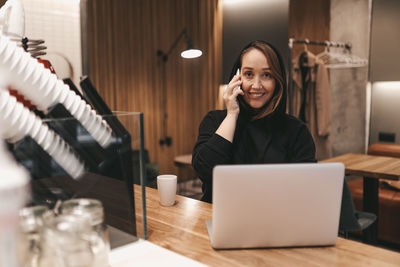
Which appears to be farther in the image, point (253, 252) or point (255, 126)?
point (255, 126)

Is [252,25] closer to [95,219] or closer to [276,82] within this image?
[276,82]

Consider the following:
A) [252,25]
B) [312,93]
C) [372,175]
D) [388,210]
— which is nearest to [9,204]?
[372,175]

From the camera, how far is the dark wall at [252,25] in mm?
4008

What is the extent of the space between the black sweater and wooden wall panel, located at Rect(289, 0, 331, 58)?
287 centimetres

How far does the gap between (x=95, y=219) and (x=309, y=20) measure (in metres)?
4.21

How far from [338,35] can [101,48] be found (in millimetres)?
2824

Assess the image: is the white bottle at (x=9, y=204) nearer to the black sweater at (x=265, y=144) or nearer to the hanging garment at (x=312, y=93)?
the black sweater at (x=265, y=144)

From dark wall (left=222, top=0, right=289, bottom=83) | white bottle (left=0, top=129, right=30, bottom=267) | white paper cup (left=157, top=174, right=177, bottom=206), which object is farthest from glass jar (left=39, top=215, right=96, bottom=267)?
dark wall (left=222, top=0, right=289, bottom=83)

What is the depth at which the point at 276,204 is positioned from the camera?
894 millimetres

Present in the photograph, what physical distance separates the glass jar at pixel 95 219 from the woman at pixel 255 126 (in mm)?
832

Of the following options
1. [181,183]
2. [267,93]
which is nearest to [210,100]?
[181,183]

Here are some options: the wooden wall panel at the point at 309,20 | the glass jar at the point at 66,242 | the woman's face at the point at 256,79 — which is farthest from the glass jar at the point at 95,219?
the wooden wall panel at the point at 309,20

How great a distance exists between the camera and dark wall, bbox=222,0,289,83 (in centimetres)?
401

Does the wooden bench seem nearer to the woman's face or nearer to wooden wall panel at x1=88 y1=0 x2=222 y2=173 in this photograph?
the woman's face
